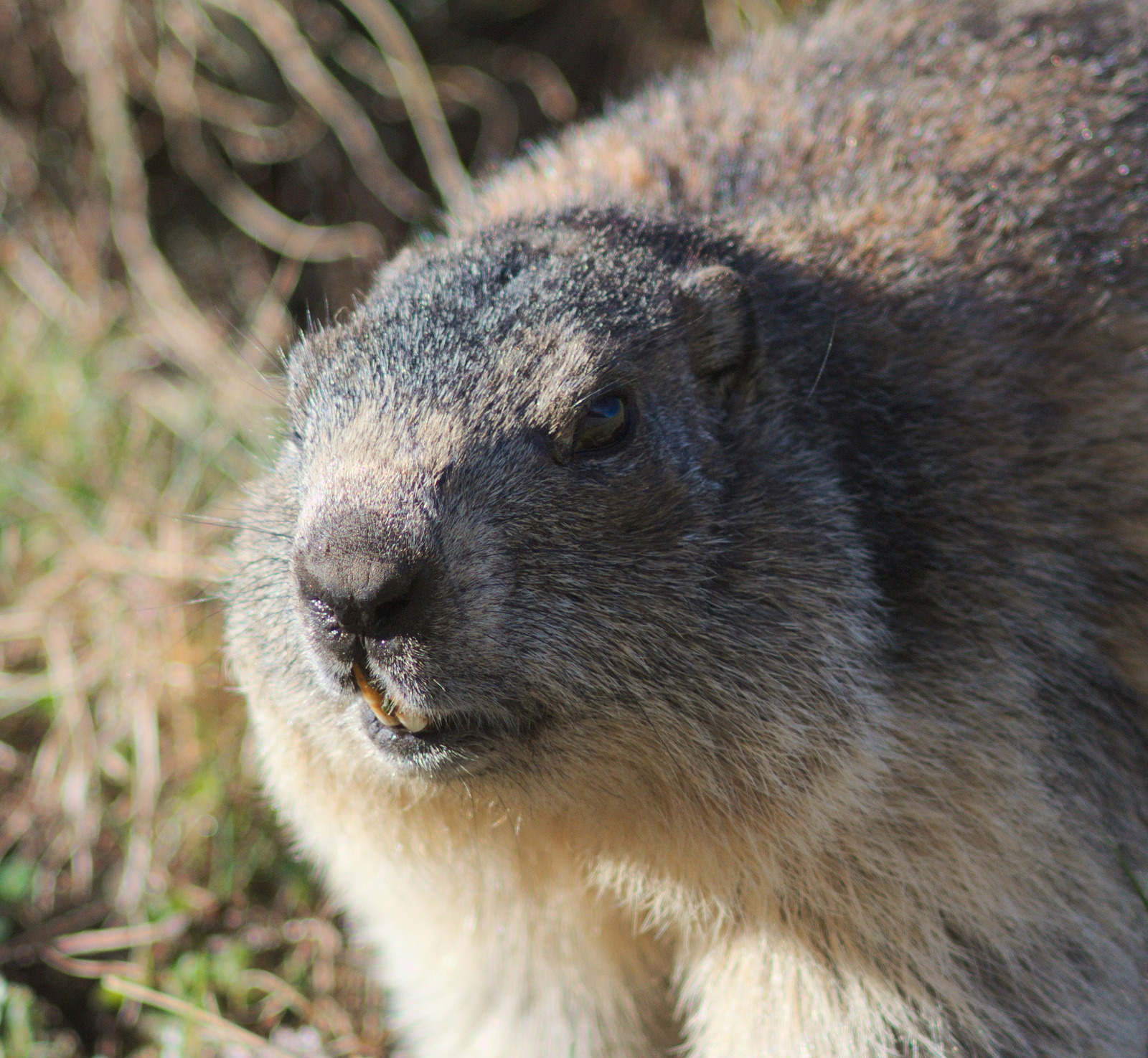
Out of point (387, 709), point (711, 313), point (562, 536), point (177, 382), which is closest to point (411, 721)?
point (387, 709)

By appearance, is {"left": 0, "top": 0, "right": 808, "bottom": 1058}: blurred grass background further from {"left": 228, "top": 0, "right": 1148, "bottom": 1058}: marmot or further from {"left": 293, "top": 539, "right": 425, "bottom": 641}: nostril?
{"left": 293, "top": 539, "right": 425, "bottom": 641}: nostril

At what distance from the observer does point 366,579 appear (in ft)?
8.15

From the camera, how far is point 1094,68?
13.5 feet

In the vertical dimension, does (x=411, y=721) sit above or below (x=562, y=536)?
below

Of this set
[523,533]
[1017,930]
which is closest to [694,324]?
[523,533]

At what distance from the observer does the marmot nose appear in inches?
98.1

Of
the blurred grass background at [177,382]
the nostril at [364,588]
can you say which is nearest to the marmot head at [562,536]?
the nostril at [364,588]

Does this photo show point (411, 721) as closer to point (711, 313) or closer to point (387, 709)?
point (387, 709)

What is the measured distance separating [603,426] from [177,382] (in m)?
4.33

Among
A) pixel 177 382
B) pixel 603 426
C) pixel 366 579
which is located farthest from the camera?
pixel 177 382

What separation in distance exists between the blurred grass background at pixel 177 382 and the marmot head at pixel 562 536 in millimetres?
1150

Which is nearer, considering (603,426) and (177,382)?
(603,426)

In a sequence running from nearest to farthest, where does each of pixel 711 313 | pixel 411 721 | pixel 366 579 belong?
pixel 366 579 → pixel 411 721 → pixel 711 313

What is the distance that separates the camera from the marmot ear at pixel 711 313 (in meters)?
3.17
